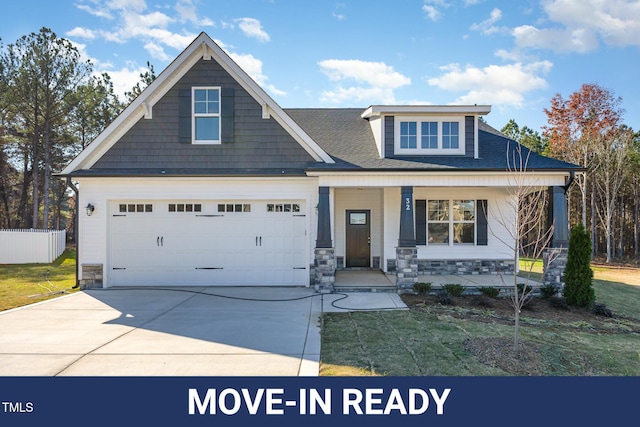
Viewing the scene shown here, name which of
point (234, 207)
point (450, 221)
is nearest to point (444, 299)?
point (450, 221)

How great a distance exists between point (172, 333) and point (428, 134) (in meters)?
8.75

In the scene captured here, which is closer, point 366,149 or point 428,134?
point 428,134

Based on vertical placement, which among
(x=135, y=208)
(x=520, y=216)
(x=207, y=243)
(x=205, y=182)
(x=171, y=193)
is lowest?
(x=207, y=243)

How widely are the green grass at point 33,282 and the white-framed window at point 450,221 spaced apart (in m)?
10.7

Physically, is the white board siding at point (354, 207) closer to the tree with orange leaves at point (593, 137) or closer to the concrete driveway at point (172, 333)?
the concrete driveway at point (172, 333)

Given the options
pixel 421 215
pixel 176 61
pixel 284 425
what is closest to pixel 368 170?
pixel 421 215

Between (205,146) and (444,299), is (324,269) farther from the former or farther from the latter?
(205,146)

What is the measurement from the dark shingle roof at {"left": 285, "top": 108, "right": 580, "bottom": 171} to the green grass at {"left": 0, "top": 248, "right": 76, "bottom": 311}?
7.76 metres

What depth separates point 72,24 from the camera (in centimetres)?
1359

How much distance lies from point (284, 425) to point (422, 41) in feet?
36.7

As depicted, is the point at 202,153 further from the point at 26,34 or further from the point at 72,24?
the point at 26,34

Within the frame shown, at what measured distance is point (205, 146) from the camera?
10891 millimetres

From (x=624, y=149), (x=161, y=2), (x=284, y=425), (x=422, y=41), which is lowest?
(x=284, y=425)

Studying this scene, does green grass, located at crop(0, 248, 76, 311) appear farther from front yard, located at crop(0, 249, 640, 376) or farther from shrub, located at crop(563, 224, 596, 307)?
shrub, located at crop(563, 224, 596, 307)
